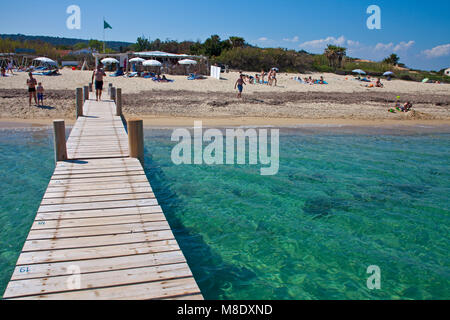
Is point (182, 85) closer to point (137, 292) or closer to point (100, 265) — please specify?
point (100, 265)

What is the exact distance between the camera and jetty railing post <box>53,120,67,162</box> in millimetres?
6638

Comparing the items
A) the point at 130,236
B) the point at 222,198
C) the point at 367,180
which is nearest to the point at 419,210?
the point at 367,180

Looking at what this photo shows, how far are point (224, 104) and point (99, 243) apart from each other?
682 inches

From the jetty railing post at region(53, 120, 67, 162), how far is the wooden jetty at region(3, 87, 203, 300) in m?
0.02

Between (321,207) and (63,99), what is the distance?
53.4 ft

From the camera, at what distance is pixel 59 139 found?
6734mm

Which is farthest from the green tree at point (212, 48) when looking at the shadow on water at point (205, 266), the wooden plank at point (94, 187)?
the wooden plank at point (94, 187)

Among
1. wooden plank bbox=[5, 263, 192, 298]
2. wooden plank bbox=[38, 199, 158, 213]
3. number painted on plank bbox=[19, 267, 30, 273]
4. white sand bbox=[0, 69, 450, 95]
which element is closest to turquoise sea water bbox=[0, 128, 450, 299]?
wooden plank bbox=[38, 199, 158, 213]

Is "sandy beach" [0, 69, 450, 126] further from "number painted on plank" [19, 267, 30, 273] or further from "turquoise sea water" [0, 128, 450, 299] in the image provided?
"number painted on plank" [19, 267, 30, 273]

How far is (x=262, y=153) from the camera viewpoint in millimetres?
12273

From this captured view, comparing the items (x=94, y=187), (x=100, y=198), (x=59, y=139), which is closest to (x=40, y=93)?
(x=59, y=139)

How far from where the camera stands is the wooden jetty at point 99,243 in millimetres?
3178

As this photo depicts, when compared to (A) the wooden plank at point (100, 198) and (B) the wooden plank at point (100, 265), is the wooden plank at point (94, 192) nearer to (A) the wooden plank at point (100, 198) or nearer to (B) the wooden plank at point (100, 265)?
(A) the wooden plank at point (100, 198)
